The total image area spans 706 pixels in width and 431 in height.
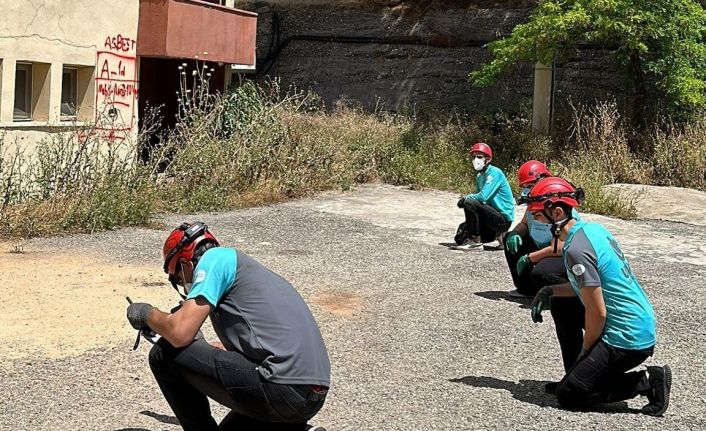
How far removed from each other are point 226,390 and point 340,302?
15.3ft

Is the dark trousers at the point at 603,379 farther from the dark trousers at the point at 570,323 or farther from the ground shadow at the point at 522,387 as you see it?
the dark trousers at the point at 570,323

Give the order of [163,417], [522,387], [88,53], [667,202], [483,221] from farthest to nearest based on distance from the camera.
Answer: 1. [667,202]
2. [88,53]
3. [483,221]
4. [522,387]
5. [163,417]

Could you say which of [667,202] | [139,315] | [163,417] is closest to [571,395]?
[163,417]

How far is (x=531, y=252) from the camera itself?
9.17m

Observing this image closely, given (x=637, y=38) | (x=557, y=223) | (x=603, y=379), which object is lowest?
(x=603, y=379)

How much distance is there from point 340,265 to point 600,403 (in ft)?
16.8

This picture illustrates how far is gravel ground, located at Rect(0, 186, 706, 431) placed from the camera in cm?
605

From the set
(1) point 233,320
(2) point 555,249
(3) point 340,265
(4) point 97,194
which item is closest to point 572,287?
(2) point 555,249

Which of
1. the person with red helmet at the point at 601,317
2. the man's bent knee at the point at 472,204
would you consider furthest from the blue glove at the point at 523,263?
the man's bent knee at the point at 472,204

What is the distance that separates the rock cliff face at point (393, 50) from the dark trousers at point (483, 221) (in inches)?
483

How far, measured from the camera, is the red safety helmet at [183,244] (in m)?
4.70

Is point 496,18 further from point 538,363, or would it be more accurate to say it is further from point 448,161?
point 538,363

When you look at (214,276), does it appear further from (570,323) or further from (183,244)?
(570,323)

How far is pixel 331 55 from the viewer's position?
2833 cm
